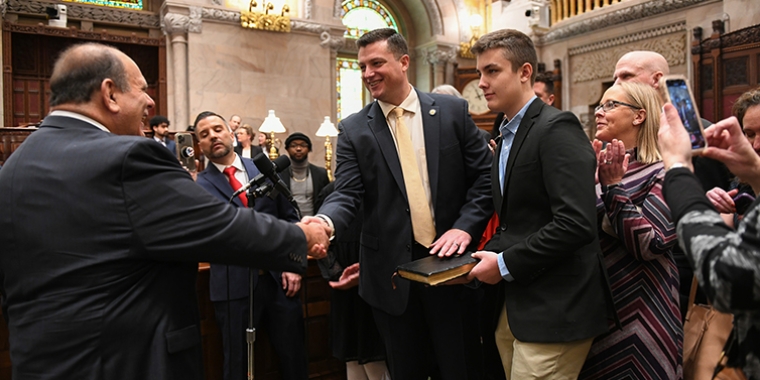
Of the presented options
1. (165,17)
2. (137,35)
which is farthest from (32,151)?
(137,35)

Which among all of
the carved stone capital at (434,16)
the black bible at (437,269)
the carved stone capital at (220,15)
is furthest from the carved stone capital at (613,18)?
the black bible at (437,269)

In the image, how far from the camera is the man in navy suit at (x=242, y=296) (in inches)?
123

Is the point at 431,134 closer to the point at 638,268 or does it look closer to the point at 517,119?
the point at 517,119

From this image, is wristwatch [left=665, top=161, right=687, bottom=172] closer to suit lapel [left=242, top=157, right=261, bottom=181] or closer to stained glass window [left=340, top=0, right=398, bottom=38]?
suit lapel [left=242, top=157, right=261, bottom=181]

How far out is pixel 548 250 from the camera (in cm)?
177

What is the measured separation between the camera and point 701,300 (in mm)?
2389

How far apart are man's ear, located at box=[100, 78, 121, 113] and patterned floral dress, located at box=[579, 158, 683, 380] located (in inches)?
66.2

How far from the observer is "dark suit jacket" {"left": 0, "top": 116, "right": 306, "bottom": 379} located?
60.2 inches

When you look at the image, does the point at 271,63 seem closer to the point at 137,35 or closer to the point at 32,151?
the point at 137,35

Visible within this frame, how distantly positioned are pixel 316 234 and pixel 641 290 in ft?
3.88

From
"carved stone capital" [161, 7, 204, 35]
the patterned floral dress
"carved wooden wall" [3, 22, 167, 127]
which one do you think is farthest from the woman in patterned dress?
"carved wooden wall" [3, 22, 167, 127]

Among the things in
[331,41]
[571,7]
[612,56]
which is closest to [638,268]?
[612,56]

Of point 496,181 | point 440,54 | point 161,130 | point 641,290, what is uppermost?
point 440,54

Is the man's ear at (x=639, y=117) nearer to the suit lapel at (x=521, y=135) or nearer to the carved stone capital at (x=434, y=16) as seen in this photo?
the suit lapel at (x=521, y=135)
